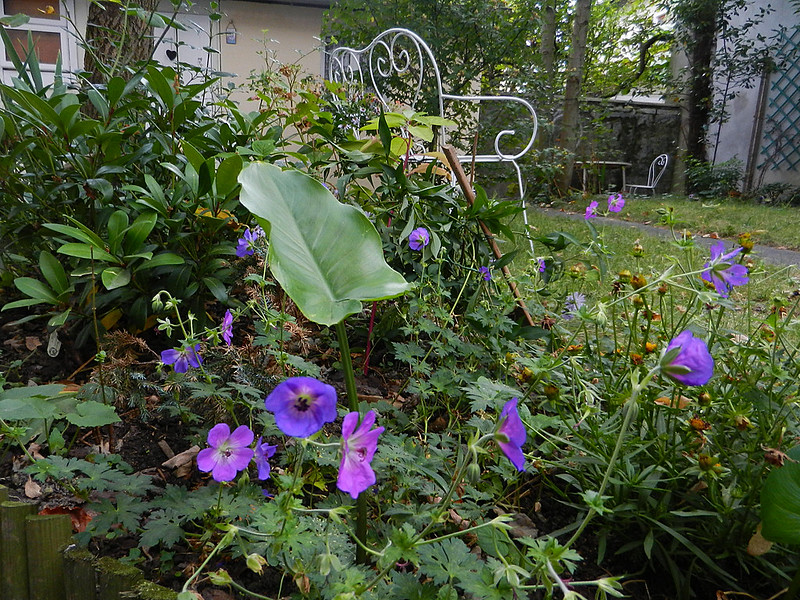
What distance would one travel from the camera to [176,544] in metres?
0.99

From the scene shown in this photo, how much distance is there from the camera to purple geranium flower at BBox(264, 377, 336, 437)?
0.60 meters

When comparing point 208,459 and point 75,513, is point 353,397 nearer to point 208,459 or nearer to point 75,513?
point 208,459

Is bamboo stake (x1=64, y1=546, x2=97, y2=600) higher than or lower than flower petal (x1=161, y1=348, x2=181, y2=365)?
lower

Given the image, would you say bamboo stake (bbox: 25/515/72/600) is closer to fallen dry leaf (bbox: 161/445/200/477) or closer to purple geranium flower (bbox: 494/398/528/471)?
fallen dry leaf (bbox: 161/445/200/477)

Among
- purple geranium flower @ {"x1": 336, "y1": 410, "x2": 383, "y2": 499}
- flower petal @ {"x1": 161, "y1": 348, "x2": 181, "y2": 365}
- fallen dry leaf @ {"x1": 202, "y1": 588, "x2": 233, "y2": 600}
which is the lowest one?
fallen dry leaf @ {"x1": 202, "y1": 588, "x2": 233, "y2": 600}

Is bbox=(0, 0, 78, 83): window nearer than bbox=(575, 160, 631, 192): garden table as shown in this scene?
Yes

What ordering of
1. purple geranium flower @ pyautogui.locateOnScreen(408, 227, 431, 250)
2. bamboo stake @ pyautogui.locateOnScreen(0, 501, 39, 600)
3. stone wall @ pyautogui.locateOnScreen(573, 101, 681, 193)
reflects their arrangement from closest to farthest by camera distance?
bamboo stake @ pyautogui.locateOnScreen(0, 501, 39, 600) < purple geranium flower @ pyautogui.locateOnScreen(408, 227, 431, 250) < stone wall @ pyautogui.locateOnScreen(573, 101, 681, 193)

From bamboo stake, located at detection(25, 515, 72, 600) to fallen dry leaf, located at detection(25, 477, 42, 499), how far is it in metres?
0.25

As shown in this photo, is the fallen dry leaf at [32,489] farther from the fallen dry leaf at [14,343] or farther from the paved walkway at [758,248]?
the paved walkway at [758,248]

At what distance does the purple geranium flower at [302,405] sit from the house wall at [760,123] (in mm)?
9010

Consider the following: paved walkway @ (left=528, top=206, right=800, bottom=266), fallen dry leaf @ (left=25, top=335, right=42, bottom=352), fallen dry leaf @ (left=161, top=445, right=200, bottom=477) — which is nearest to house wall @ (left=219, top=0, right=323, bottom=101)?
paved walkway @ (left=528, top=206, right=800, bottom=266)

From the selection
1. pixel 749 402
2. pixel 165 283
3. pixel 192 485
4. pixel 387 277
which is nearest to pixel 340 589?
pixel 387 277

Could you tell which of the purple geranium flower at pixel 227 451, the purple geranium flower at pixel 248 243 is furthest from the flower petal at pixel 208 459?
the purple geranium flower at pixel 248 243

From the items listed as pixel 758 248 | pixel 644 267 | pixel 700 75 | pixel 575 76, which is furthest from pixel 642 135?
pixel 644 267
